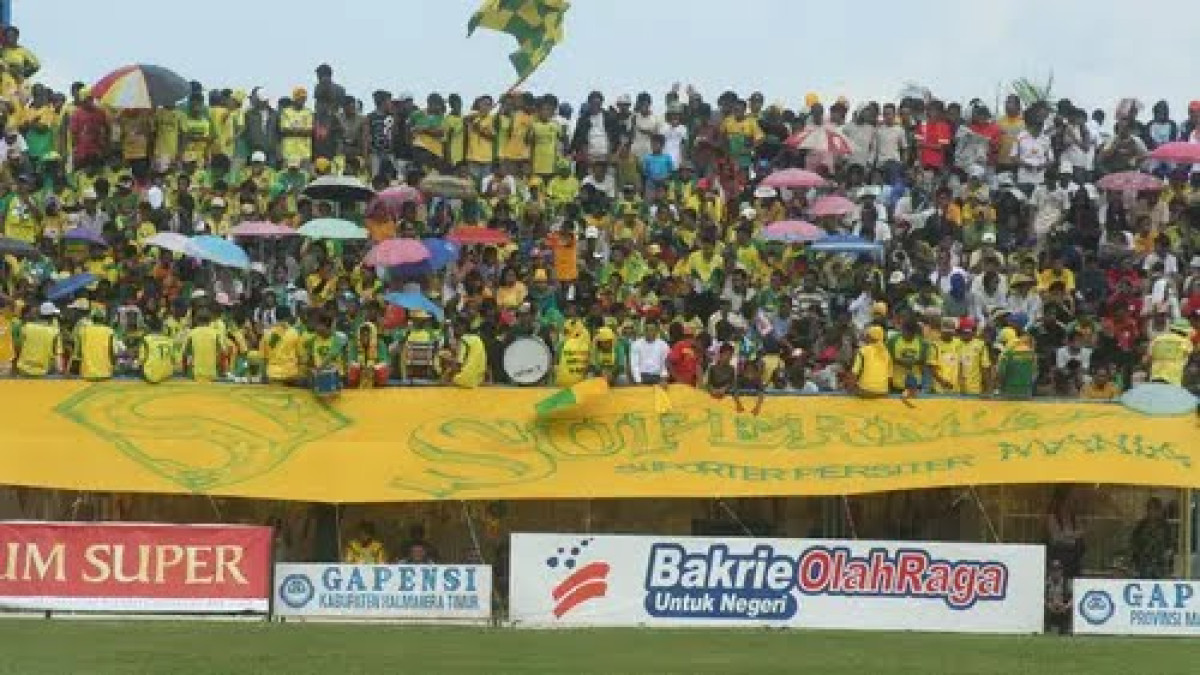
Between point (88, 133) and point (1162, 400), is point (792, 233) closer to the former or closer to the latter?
point (1162, 400)

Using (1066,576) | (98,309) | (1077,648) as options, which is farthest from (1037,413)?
(98,309)

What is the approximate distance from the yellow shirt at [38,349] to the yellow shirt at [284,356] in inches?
103

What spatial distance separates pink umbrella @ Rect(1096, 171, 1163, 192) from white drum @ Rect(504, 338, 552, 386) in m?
11.0

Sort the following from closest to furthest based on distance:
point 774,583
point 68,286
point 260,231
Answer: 1. point 774,583
2. point 68,286
3. point 260,231

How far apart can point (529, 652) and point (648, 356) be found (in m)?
6.92

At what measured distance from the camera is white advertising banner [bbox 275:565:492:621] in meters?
28.2

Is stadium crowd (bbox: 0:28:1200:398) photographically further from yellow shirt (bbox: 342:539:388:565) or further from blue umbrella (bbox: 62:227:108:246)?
yellow shirt (bbox: 342:539:388:565)

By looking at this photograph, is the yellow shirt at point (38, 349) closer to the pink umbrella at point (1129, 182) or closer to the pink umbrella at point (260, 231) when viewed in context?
the pink umbrella at point (260, 231)

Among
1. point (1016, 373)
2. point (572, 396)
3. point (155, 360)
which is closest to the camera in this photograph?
point (155, 360)

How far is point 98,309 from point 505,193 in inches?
301

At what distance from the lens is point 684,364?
3050cm

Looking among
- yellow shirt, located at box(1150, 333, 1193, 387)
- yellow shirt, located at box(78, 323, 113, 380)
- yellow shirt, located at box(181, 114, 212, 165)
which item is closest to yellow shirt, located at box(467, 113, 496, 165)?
yellow shirt, located at box(181, 114, 212, 165)

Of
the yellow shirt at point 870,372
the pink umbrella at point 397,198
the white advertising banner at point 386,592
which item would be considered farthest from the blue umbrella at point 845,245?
the white advertising banner at point 386,592

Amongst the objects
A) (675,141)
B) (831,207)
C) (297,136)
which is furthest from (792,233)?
(297,136)
